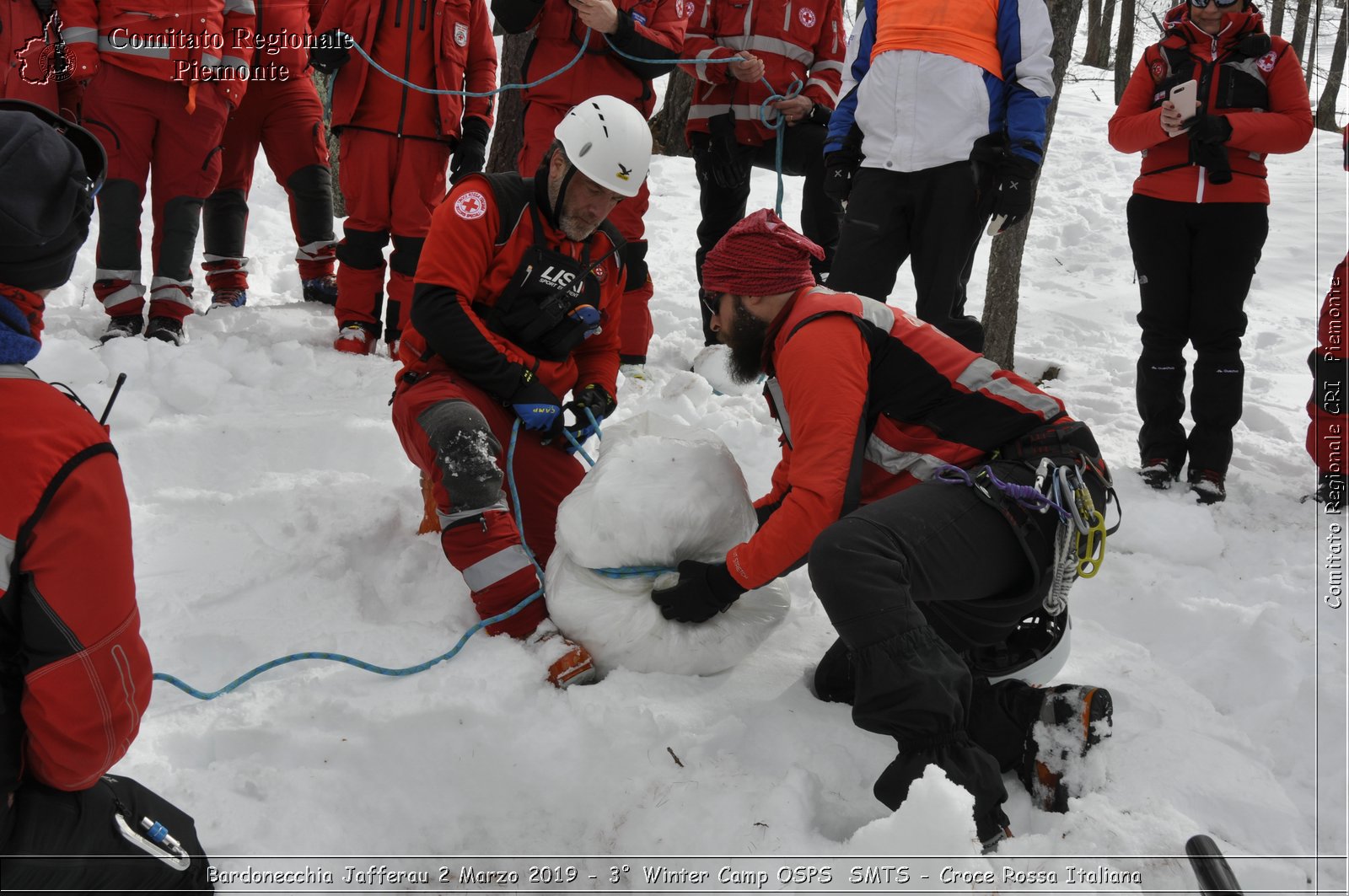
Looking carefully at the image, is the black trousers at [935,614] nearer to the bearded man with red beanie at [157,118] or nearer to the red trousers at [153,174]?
the bearded man with red beanie at [157,118]

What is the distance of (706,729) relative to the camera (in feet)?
8.10

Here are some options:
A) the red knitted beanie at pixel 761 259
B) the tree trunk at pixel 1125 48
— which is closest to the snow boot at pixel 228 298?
the red knitted beanie at pixel 761 259

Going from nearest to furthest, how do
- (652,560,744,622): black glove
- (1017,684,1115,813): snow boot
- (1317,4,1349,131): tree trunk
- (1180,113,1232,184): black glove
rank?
(1017,684,1115,813): snow boot
(652,560,744,622): black glove
(1180,113,1232,184): black glove
(1317,4,1349,131): tree trunk

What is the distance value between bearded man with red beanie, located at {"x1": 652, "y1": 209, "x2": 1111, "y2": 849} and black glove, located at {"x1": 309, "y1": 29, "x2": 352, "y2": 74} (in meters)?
2.90

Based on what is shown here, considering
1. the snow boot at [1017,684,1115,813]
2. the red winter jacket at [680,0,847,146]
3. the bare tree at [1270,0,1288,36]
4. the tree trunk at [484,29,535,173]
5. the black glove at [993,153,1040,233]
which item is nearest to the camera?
the snow boot at [1017,684,1115,813]

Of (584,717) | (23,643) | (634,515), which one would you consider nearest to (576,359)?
(634,515)

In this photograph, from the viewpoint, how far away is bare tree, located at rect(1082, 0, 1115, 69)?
19359 mm

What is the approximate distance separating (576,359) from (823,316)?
137 centimetres

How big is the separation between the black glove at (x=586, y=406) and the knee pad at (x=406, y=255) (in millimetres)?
1703

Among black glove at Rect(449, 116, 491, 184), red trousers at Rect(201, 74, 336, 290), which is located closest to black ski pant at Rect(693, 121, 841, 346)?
black glove at Rect(449, 116, 491, 184)

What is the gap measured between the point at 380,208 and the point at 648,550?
9.69ft

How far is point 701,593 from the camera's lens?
8.39ft

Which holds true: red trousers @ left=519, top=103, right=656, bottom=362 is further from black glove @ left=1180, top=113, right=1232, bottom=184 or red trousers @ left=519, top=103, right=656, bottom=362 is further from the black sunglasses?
the black sunglasses

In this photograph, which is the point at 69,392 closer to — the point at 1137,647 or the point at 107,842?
Result: the point at 107,842
